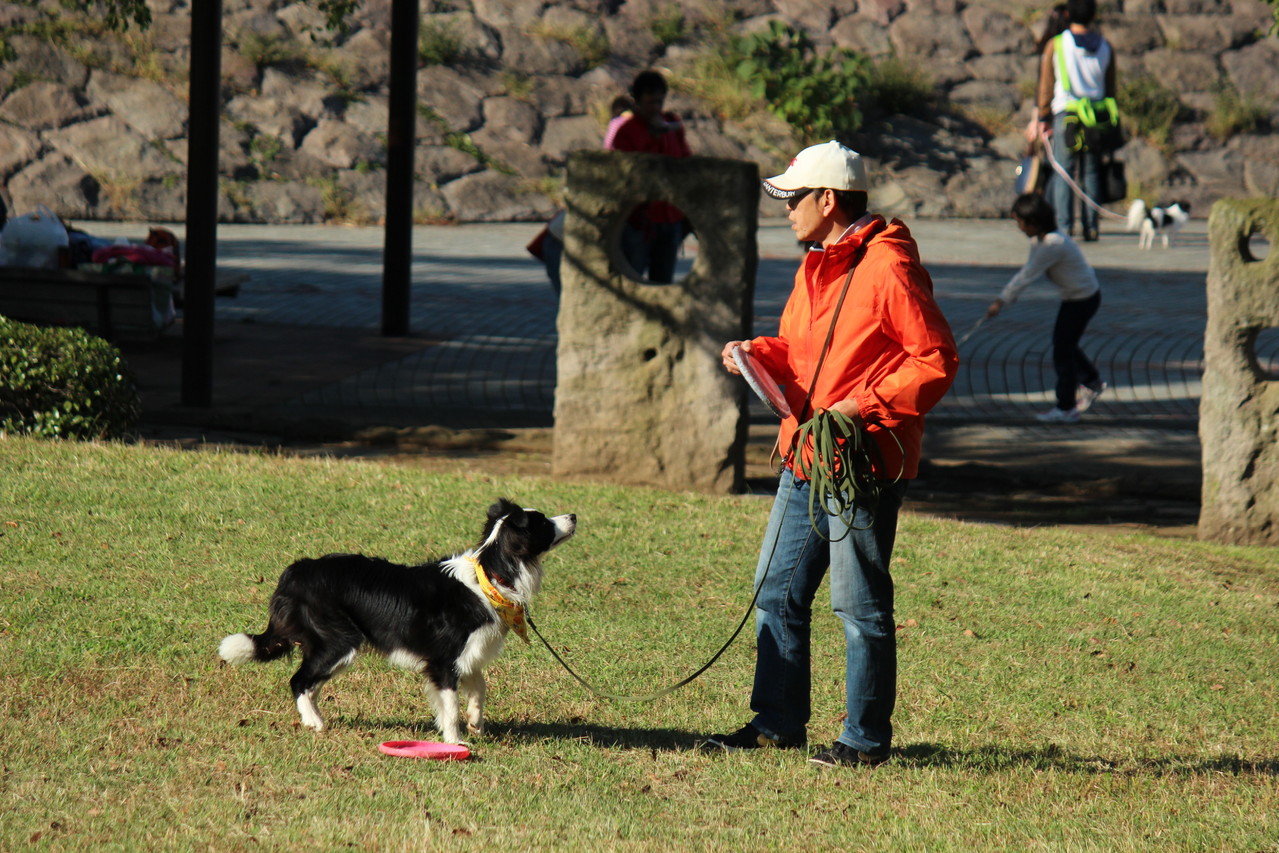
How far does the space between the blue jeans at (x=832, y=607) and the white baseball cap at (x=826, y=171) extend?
93 centimetres

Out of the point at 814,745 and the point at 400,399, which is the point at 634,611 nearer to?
the point at 814,745

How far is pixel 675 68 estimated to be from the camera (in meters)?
24.4

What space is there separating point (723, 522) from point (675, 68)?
18.2m

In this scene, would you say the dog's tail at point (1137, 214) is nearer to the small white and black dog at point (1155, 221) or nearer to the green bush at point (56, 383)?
the small white and black dog at point (1155, 221)

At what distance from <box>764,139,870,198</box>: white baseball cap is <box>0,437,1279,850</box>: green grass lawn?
1.90m

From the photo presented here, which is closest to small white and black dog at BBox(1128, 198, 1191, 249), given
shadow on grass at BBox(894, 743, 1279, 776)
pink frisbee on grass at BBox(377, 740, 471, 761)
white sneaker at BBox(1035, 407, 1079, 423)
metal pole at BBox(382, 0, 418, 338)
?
white sneaker at BBox(1035, 407, 1079, 423)

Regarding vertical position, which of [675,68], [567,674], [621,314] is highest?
[675,68]

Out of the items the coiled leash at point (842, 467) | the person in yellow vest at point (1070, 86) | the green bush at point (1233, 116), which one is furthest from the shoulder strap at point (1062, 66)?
the coiled leash at point (842, 467)

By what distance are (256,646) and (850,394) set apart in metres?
2.18

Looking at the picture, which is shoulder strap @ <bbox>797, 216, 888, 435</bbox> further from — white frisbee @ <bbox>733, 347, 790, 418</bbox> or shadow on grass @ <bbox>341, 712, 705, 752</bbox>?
shadow on grass @ <bbox>341, 712, 705, 752</bbox>

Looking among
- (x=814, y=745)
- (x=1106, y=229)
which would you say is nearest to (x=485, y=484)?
(x=814, y=745)

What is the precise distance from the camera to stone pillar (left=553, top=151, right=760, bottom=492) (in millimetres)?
8289

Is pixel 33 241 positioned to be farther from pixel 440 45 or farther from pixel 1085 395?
pixel 440 45

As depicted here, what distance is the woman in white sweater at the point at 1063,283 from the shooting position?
1004 centimetres
